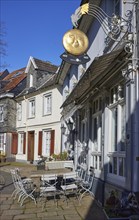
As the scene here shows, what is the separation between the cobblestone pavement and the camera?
749cm

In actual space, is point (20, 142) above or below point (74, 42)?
below

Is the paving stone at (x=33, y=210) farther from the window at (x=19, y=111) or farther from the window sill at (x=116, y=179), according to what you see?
the window at (x=19, y=111)

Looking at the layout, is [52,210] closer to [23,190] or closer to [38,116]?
[23,190]

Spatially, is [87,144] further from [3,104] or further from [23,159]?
[3,104]

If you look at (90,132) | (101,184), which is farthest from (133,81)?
(90,132)

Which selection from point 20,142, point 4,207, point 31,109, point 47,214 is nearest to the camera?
point 47,214

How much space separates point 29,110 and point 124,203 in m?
21.6

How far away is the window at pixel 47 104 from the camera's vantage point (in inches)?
965

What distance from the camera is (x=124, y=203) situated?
6492mm

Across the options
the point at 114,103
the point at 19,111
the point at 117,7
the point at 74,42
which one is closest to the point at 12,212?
the point at 114,103

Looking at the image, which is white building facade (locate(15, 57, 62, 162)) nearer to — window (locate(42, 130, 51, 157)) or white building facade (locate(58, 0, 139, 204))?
window (locate(42, 130, 51, 157))

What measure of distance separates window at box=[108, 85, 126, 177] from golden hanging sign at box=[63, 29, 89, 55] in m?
1.49

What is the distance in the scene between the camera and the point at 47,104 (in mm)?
25094

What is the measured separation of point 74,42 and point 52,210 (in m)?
4.61
